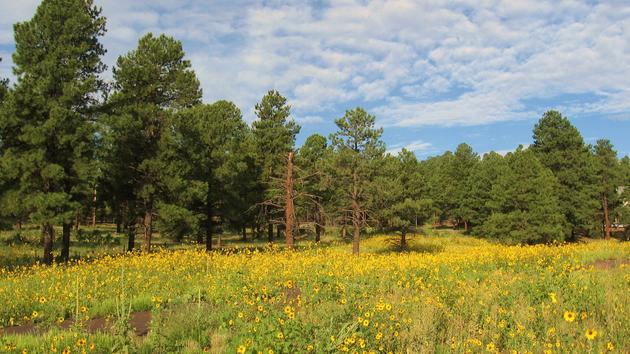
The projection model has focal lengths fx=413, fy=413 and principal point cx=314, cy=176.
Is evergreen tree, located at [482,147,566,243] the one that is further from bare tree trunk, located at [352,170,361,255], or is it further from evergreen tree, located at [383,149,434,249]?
bare tree trunk, located at [352,170,361,255]

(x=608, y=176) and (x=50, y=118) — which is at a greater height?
(x=50, y=118)

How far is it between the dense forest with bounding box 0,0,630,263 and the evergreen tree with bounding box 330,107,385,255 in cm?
6

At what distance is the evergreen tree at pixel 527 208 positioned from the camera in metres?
30.0

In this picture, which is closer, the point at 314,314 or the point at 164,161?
the point at 314,314

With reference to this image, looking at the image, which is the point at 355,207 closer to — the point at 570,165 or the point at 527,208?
the point at 527,208

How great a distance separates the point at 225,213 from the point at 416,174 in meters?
15.0

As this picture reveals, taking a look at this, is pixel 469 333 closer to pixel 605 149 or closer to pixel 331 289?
pixel 331 289

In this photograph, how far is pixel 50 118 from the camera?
16.9 meters

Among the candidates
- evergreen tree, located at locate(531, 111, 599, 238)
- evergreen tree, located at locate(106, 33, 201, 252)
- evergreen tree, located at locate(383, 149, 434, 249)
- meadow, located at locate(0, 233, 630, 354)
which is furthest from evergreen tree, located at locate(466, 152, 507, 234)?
meadow, located at locate(0, 233, 630, 354)

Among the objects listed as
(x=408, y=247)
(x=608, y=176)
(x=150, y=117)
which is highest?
(x=150, y=117)

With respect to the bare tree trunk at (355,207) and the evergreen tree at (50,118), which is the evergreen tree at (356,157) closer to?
the bare tree trunk at (355,207)

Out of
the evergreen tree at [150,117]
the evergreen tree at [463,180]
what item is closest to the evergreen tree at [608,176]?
the evergreen tree at [463,180]

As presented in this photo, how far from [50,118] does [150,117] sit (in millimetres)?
5442

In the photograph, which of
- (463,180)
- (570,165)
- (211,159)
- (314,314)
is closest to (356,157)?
(211,159)
